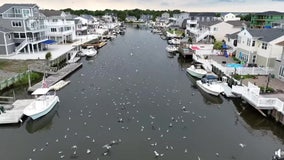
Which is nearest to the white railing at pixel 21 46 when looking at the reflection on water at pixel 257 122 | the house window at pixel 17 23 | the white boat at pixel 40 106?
the house window at pixel 17 23

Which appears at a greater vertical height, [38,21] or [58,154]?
[38,21]

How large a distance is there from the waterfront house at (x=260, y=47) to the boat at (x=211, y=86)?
8.13m

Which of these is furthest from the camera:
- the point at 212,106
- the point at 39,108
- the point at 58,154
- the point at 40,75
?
the point at 40,75

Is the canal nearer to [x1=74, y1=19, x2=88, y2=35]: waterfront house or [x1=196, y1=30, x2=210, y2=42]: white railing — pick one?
[x1=196, y1=30, x2=210, y2=42]: white railing

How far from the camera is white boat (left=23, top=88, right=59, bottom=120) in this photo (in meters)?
21.4

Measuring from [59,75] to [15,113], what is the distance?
13802 millimetres

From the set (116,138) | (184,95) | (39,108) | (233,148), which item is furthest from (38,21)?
(233,148)

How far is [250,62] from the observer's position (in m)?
35.9

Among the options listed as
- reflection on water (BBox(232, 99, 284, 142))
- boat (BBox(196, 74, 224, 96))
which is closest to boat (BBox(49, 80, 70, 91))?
boat (BBox(196, 74, 224, 96))

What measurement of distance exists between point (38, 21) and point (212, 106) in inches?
1535

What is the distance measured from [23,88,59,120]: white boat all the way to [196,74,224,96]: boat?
17923 millimetres

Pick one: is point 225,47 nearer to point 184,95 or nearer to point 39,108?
point 184,95

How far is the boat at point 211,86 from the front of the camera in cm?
2798

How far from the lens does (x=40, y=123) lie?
21641 mm
